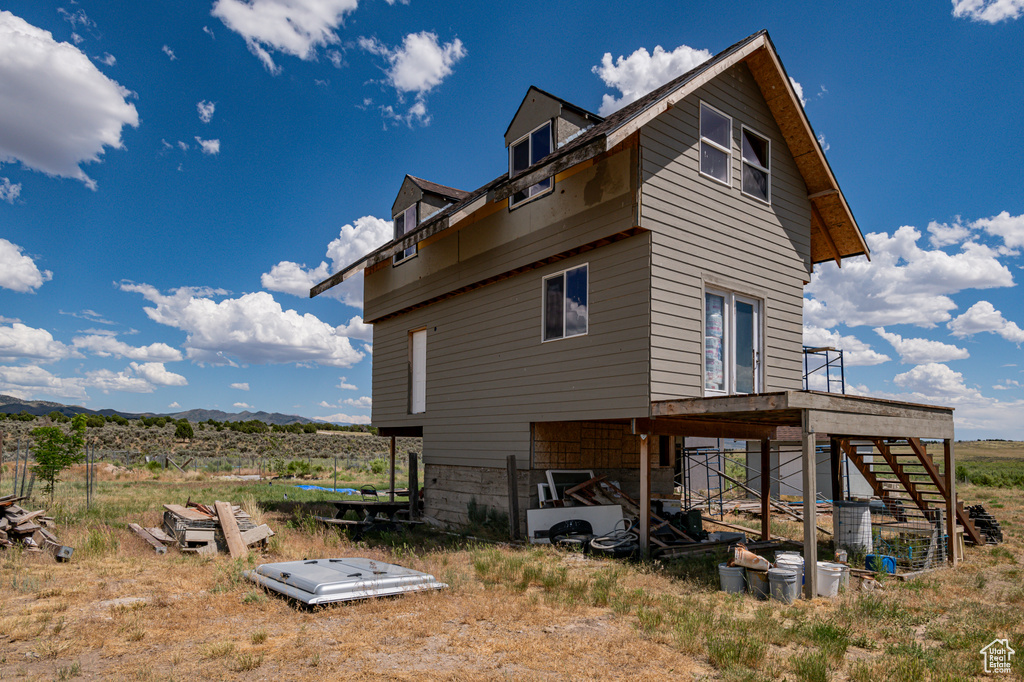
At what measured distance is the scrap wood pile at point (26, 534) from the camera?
37.7 feet

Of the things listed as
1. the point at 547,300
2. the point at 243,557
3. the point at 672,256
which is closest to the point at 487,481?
the point at 547,300

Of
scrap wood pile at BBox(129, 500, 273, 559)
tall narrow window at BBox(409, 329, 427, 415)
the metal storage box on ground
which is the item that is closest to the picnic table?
scrap wood pile at BBox(129, 500, 273, 559)

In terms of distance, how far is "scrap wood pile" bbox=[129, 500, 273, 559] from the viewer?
482 inches

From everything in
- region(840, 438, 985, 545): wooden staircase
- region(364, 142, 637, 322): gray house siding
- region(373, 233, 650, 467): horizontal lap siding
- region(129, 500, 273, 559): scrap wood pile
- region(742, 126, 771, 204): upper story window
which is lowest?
region(129, 500, 273, 559): scrap wood pile

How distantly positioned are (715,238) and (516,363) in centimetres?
480

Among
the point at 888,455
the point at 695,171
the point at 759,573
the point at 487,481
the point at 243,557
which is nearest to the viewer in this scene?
the point at 759,573

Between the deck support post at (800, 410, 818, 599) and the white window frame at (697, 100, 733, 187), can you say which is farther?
the white window frame at (697, 100, 733, 187)

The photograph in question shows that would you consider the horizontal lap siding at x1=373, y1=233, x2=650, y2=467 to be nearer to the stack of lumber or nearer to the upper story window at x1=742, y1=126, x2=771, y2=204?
the upper story window at x1=742, y1=126, x2=771, y2=204

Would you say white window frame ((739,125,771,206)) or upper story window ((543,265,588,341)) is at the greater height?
white window frame ((739,125,771,206))

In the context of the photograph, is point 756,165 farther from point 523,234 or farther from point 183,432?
point 183,432

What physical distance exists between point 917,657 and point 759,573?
293 cm

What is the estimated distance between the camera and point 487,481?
1527cm

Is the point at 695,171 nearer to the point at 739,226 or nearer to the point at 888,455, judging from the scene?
the point at 739,226

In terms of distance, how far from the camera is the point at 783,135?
1448 centimetres
